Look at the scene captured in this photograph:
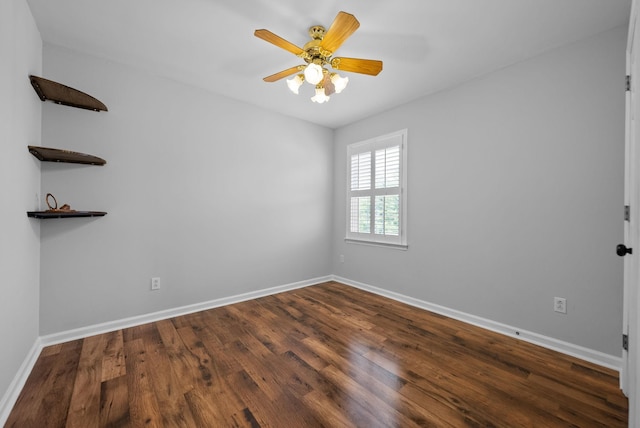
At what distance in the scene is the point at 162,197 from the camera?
2734mm

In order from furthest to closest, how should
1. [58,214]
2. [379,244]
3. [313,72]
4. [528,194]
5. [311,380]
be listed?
[379,244] < [528,194] < [58,214] < [313,72] < [311,380]

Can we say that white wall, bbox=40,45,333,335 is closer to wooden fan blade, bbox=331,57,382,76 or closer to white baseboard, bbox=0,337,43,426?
white baseboard, bbox=0,337,43,426

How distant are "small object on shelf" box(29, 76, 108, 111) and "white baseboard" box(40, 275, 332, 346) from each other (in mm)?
1929

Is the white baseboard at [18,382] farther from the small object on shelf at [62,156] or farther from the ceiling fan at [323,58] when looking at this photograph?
the ceiling fan at [323,58]

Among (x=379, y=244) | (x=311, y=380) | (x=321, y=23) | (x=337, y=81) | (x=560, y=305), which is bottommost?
(x=311, y=380)

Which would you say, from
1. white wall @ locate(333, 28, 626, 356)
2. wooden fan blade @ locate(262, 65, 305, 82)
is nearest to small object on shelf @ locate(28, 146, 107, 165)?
wooden fan blade @ locate(262, 65, 305, 82)

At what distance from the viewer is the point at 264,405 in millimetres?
1520

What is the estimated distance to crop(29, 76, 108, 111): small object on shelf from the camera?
193 centimetres

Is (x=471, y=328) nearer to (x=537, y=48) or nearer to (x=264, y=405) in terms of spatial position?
(x=264, y=405)

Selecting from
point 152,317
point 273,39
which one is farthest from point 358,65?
point 152,317

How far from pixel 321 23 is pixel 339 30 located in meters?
0.37

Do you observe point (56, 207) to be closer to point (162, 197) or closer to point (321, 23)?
point (162, 197)

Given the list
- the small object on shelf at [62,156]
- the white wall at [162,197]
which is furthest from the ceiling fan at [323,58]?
the small object on shelf at [62,156]

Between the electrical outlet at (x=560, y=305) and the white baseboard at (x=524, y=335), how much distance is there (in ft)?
0.81
